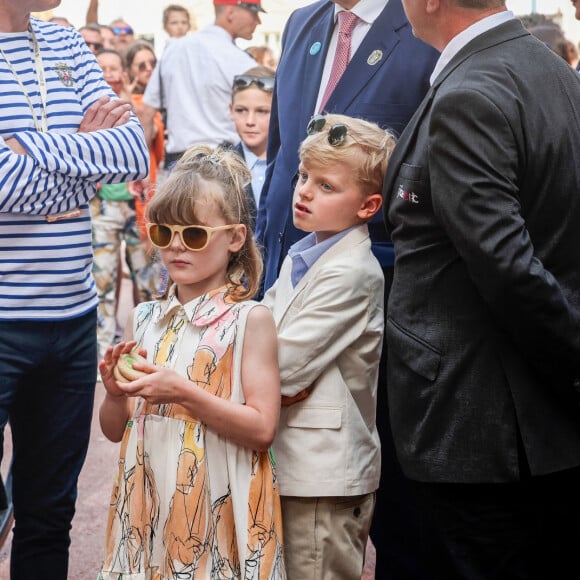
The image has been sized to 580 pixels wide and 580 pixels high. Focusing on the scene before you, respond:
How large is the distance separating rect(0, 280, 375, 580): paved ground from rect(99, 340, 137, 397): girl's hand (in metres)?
1.83

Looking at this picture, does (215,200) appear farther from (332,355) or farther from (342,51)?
(342,51)

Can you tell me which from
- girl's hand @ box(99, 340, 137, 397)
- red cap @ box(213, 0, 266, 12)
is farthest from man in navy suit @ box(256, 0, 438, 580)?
red cap @ box(213, 0, 266, 12)

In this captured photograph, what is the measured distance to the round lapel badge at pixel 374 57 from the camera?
3.24 meters

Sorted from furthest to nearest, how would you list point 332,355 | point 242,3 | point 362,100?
point 242,3
point 362,100
point 332,355

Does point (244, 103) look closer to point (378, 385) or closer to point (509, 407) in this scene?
point (378, 385)

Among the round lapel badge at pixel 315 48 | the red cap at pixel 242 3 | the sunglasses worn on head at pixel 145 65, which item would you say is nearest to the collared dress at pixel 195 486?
the round lapel badge at pixel 315 48

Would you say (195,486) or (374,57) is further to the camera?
(374,57)

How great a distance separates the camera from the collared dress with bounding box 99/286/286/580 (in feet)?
8.34

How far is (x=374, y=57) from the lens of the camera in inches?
128

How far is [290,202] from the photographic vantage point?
3441 mm

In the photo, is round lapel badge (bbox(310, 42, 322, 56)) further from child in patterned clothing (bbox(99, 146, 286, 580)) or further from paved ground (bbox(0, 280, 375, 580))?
paved ground (bbox(0, 280, 375, 580))

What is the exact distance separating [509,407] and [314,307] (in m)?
0.69

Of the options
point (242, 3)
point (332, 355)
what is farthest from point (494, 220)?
point (242, 3)

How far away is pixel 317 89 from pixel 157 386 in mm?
1410
